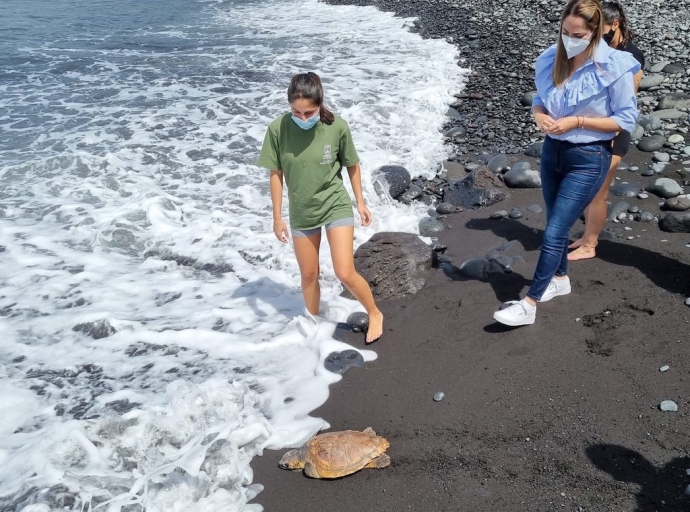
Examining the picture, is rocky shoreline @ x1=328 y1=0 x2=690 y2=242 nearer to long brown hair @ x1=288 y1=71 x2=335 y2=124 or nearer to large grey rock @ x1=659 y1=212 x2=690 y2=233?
large grey rock @ x1=659 y1=212 x2=690 y2=233

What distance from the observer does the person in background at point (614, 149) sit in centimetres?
479

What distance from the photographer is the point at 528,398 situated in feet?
12.9

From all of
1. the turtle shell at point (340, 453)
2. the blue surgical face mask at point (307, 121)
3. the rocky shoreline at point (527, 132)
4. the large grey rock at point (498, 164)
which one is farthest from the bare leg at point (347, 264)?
the large grey rock at point (498, 164)

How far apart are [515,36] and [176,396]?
13.3m

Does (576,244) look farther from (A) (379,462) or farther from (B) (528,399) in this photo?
(A) (379,462)

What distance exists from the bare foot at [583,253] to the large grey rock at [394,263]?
4.19 ft

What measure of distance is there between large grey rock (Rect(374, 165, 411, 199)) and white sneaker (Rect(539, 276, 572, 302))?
117 inches

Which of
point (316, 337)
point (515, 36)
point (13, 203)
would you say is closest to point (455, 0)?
point (515, 36)

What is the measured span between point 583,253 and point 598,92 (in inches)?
73.0

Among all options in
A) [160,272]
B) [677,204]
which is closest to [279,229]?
[160,272]

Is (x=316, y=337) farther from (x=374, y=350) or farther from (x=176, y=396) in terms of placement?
(x=176, y=396)

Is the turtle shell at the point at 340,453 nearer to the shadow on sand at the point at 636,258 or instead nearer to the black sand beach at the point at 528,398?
the black sand beach at the point at 528,398

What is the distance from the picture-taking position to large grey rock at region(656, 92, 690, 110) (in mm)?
8484

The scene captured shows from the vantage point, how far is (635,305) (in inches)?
183
